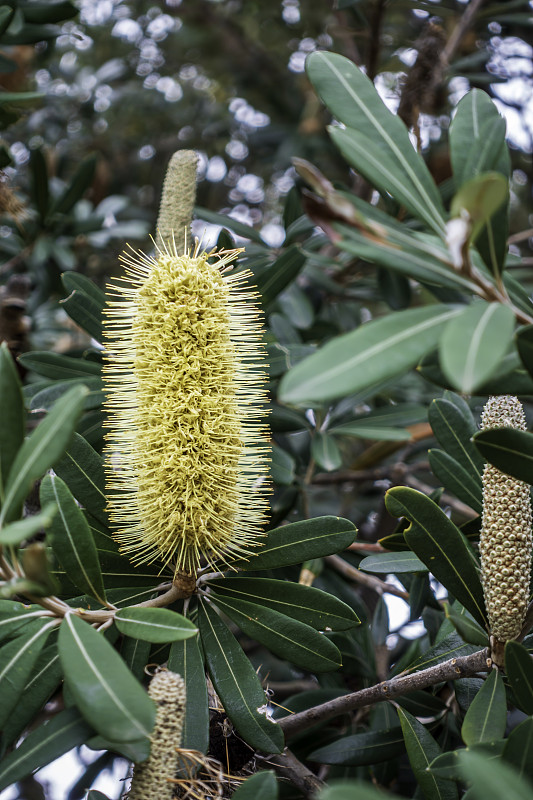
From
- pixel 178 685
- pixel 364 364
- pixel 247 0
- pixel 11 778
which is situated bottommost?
pixel 11 778

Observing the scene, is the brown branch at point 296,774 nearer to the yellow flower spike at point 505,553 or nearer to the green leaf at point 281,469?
the yellow flower spike at point 505,553

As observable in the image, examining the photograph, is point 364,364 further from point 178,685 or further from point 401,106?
point 401,106

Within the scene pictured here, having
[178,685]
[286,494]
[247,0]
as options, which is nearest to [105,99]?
[247,0]

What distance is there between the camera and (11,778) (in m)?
0.84

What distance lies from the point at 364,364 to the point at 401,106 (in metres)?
2.21

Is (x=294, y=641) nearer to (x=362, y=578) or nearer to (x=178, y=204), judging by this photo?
(x=362, y=578)

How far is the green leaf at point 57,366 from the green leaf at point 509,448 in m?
0.96

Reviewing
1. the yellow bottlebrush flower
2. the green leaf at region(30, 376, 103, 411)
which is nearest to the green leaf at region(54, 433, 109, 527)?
the yellow bottlebrush flower

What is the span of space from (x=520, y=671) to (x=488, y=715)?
89 mm

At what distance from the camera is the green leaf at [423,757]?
39.2 inches

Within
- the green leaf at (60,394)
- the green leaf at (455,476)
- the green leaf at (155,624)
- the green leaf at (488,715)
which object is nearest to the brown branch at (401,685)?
the green leaf at (488,715)

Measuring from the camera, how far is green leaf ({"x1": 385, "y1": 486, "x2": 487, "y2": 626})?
1.01 meters

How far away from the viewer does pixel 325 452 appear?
1.79 metres

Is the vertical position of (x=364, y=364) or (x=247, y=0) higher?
(x=247, y=0)
